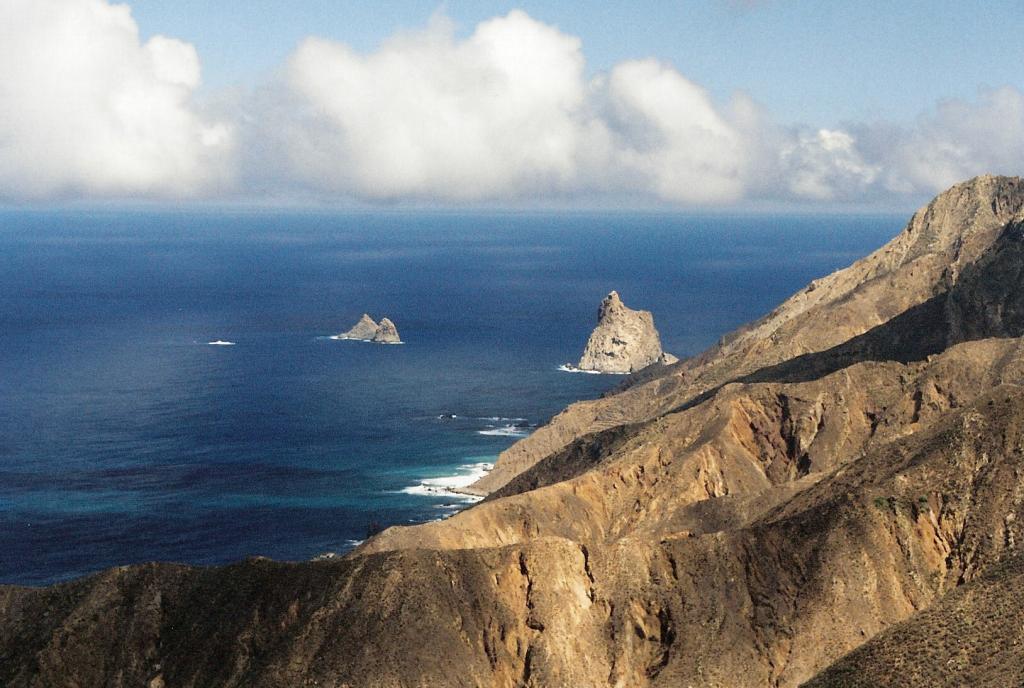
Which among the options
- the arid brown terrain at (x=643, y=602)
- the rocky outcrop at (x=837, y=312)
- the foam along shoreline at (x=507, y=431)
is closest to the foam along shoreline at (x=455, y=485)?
the rocky outcrop at (x=837, y=312)

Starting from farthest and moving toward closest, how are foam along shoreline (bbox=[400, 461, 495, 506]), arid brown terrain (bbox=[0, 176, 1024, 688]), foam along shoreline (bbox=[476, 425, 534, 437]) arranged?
foam along shoreline (bbox=[476, 425, 534, 437]), foam along shoreline (bbox=[400, 461, 495, 506]), arid brown terrain (bbox=[0, 176, 1024, 688])

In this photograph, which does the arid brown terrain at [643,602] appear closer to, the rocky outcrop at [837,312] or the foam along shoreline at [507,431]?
the rocky outcrop at [837,312]

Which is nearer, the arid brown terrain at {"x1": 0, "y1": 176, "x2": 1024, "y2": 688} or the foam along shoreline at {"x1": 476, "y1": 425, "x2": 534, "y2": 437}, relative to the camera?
the arid brown terrain at {"x1": 0, "y1": 176, "x2": 1024, "y2": 688}

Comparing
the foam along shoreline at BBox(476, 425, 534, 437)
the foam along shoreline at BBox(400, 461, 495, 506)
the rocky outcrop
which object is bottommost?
the foam along shoreline at BBox(400, 461, 495, 506)

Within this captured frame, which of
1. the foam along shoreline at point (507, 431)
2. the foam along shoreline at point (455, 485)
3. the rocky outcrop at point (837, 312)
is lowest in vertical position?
the foam along shoreline at point (455, 485)

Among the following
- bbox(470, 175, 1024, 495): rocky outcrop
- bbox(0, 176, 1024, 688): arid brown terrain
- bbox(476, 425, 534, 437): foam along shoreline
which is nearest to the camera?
bbox(0, 176, 1024, 688): arid brown terrain

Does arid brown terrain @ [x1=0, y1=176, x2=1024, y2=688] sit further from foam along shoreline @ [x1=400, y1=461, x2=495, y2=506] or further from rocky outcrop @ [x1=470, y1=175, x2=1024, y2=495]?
rocky outcrop @ [x1=470, y1=175, x2=1024, y2=495]

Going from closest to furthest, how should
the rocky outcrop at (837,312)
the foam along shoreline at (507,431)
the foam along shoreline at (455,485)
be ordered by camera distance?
the foam along shoreline at (455,485) < the rocky outcrop at (837,312) < the foam along shoreline at (507,431)

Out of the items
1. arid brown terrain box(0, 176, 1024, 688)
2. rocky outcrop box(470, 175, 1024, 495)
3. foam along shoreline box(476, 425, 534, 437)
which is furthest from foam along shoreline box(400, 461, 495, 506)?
arid brown terrain box(0, 176, 1024, 688)
